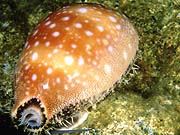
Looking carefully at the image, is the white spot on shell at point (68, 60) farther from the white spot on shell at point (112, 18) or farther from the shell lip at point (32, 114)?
the white spot on shell at point (112, 18)

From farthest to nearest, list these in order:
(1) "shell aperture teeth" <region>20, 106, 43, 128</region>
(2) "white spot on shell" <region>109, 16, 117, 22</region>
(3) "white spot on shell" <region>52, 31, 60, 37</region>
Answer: (2) "white spot on shell" <region>109, 16, 117, 22</region>
(3) "white spot on shell" <region>52, 31, 60, 37</region>
(1) "shell aperture teeth" <region>20, 106, 43, 128</region>

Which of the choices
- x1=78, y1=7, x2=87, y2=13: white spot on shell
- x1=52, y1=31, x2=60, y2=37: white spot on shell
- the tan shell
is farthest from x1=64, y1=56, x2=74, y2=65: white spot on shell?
x1=78, y1=7, x2=87, y2=13: white spot on shell

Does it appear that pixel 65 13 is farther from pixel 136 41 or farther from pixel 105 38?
pixel 136 41

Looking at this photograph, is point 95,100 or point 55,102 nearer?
point 55,102

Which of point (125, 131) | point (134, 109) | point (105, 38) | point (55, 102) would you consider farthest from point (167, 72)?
point (55, 102)

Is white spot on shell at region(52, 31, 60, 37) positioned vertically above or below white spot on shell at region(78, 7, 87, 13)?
below

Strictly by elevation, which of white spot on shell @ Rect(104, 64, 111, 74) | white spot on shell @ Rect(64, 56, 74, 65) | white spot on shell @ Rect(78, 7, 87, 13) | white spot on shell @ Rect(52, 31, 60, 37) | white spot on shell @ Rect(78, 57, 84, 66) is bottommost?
white spot on shell @ Rect(104, 64, 111, 74)

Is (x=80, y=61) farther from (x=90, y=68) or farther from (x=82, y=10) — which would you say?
(x=82, y=10)

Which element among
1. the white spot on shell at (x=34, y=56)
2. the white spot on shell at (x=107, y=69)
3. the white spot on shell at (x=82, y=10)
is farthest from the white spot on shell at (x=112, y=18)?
the white spot on shell at (x=34, y=56)

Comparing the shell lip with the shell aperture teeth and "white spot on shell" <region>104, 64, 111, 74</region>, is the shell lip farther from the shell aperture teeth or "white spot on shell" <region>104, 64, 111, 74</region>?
"white spot on shell" <region>104, 64, 111, 74</region>
